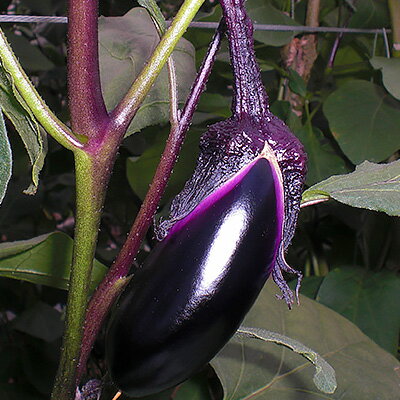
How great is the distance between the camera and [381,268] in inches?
29.6

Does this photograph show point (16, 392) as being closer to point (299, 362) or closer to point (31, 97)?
point (299, 362)

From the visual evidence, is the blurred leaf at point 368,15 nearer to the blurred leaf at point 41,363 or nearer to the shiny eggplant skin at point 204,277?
the shiny eggplant skin at point 204,277

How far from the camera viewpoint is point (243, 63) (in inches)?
9.6

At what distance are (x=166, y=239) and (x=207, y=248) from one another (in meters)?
0.02

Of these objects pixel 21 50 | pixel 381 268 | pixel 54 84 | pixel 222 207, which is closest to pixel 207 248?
pixel 222 207

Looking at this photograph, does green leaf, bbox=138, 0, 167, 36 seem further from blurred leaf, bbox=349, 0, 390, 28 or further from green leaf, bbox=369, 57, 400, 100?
blurred leaf, bbox=349, 0, 390, 28

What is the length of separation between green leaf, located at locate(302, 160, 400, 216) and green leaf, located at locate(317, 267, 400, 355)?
0.41 meters

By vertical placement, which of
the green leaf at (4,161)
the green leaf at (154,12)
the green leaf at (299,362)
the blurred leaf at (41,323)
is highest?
the green leaf at (154,12)

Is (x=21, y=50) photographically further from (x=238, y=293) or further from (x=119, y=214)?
(x=238, y=293)

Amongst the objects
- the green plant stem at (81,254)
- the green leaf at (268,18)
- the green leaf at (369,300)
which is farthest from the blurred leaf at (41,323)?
the green plant stem at (81,254)

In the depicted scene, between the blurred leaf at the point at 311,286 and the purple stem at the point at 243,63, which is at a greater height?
the purple stem at the point at 243,63

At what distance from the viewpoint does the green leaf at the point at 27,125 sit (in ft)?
0.77

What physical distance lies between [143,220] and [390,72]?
0.46 metres

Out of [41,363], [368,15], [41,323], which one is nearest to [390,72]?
[368,15]
